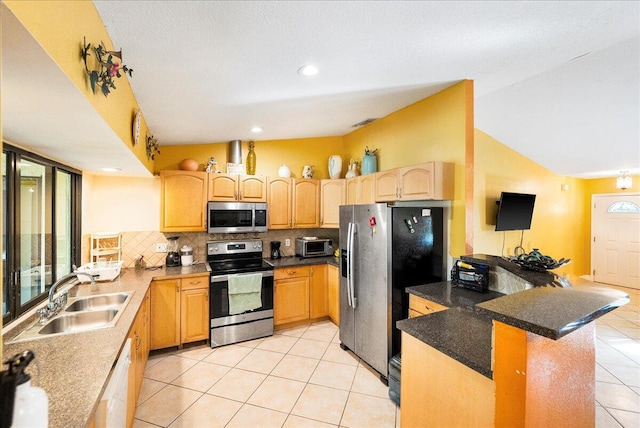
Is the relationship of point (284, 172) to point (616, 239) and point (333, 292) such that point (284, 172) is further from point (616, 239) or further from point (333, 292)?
point (616, 239)

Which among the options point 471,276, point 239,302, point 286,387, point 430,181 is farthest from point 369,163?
point 286,387

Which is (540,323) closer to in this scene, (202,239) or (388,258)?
(388,258)

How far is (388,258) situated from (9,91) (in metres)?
2.46

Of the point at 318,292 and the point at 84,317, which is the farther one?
the point at 318,292

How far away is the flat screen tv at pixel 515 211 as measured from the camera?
13.6ft

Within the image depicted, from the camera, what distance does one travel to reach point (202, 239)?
3.67 metres

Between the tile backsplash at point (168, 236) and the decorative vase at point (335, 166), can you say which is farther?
the decorative vase at point (335, 166)

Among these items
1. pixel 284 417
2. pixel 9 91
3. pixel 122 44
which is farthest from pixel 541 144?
pixel 9 91

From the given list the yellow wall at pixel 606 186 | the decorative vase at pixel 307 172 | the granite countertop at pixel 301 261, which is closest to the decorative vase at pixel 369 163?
the decorative vase at pixel 307 172

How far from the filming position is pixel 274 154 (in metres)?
4.11

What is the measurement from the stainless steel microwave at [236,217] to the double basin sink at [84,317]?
1.26 m

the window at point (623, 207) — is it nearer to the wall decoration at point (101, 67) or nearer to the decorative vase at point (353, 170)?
the decorative vase at point (353, 170)

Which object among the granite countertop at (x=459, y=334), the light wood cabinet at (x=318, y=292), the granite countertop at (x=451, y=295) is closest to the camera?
the granite countertop at (x=459, y=334)

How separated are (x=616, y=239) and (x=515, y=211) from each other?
322 cm
